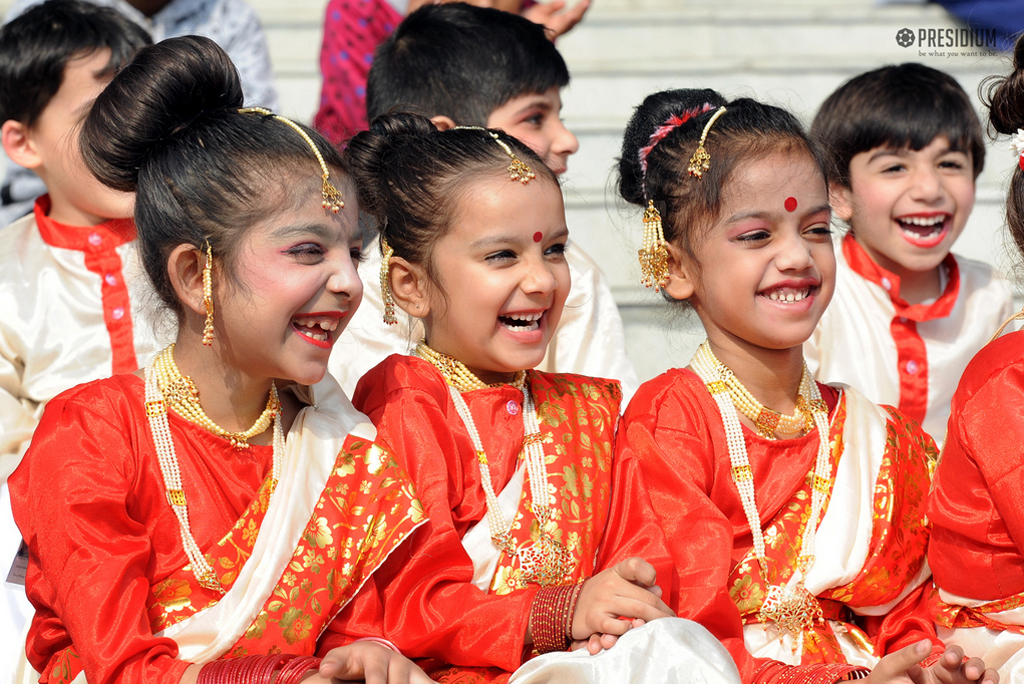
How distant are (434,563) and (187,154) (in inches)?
36.2

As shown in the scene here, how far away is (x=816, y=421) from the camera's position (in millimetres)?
2467

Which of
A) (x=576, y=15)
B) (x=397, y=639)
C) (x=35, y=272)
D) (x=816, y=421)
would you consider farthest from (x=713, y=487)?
(x=576, y=15)

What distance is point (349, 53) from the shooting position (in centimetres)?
457

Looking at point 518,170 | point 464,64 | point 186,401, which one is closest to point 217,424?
point 186,401

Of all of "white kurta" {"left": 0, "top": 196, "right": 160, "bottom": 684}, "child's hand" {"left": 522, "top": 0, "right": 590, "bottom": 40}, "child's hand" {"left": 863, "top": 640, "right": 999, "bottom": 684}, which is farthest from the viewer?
"child's hand" {"left": 522, "top": 0, "right": 590, "bottom": 40}

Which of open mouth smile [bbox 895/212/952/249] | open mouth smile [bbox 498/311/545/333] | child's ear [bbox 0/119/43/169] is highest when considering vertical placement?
open mouth smile [bbox 895/212/952/249]

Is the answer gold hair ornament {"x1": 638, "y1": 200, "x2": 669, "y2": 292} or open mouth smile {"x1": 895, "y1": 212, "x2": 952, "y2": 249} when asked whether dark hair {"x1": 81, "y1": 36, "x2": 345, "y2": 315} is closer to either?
gold hair ornament {"x1": 638, "y1": 200, "x2": 669, "y2": 292}

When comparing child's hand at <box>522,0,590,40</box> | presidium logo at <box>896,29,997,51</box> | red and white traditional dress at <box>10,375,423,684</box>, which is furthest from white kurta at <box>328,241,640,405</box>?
presidium logo at <box>896,29,997,51</box>

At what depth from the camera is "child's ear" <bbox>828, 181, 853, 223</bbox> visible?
3354 millimetres

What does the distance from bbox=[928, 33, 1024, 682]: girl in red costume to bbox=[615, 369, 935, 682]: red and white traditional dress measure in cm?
12

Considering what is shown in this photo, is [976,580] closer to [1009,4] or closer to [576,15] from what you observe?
[576,15]

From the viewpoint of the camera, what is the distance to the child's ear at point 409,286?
2.43 metres

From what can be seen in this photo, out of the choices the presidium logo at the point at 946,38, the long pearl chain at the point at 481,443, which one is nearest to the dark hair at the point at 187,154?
the long pearl chain at the point at 481,443

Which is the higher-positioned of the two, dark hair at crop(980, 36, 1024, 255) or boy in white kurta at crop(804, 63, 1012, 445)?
dark hair at crop(980, 36, 1024, 255)
